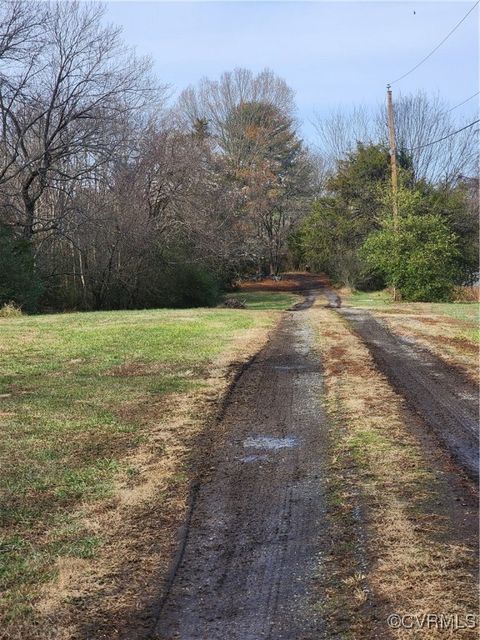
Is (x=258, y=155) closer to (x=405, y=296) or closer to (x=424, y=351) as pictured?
(x=405, y=296)

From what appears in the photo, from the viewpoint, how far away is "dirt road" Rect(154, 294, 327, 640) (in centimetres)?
260

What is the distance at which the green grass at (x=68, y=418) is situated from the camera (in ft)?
10.8

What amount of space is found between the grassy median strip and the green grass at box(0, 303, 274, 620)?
1.33m

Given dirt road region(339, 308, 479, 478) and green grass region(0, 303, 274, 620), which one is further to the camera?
dirt road region(339, 308, 479, 478)

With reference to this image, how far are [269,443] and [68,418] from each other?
195 centimetres

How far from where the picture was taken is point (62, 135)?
985 inches

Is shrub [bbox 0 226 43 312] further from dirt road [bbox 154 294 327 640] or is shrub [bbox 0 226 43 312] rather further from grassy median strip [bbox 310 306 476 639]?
grassy median strip [bbox 310 306 476 639]

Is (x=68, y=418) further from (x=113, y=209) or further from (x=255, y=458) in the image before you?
(x=113, y=209)

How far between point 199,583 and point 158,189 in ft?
86.3

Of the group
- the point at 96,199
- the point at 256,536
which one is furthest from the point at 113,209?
the point at 256,536

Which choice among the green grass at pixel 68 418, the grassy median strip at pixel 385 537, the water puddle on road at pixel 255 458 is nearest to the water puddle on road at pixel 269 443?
the water puddle on road at pixel 255 458

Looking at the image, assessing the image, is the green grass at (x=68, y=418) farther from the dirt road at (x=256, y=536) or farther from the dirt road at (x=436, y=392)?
the dirt road at (x=436, y=392)

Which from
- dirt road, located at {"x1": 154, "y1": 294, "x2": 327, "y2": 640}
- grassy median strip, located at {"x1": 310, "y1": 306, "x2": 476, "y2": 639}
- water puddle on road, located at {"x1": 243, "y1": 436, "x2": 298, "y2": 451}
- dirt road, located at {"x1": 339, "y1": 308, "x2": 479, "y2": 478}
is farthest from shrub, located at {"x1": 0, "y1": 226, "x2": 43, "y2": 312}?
grassy median strip, located at {"x1": 310, "y1": 306, "x2": 476, "y2": 639}

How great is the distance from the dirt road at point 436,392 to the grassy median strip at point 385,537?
327 millimetres
